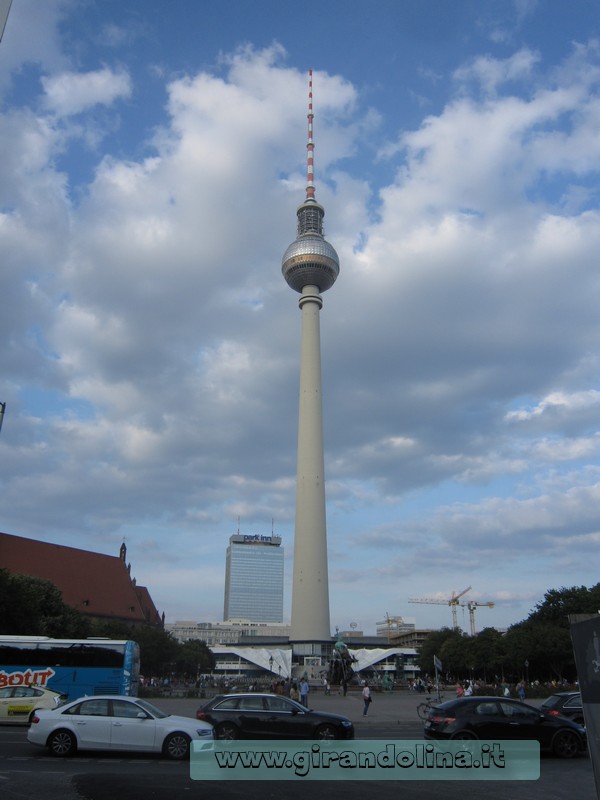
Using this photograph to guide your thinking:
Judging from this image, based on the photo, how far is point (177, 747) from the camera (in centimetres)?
1537

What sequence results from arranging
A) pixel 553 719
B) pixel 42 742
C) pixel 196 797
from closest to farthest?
pixel 196 797 < pixel 42 742 < pixel 553 719

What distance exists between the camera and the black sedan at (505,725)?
16969mm

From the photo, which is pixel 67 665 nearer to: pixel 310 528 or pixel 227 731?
pixel 227 731

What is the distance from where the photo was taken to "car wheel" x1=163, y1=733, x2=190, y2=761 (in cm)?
1534

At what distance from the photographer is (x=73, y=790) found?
11594 mm

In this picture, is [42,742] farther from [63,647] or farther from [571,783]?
[63,647]

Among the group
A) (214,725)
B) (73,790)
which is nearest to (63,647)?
(214,725)

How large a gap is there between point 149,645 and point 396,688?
1210 inches

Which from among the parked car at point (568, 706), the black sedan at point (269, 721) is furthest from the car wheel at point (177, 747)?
the parked car at point (568, 706)

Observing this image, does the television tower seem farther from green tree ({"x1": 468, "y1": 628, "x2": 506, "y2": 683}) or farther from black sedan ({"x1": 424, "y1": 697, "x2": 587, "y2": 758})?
black sedan ({"x1": 424, "y1": 697, "x2": 587, "y2": 758})

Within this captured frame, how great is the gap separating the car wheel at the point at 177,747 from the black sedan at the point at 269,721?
1.90 meters

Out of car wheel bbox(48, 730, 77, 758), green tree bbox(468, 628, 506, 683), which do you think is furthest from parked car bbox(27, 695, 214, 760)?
green tree bbox(468, 628, 506, 683)

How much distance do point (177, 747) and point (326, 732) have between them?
425 centimetres

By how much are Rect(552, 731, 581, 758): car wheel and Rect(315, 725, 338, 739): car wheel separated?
18.8 feet
